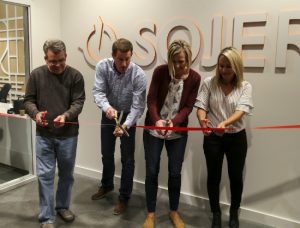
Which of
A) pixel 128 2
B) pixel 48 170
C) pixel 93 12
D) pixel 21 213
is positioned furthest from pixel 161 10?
pixel 21 213

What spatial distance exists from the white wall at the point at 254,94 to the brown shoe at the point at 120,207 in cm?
52

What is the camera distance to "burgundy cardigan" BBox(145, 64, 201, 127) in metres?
2.50

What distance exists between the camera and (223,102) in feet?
8.10

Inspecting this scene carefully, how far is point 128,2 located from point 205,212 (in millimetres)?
2191

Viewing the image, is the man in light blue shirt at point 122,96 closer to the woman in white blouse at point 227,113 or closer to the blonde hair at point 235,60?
the woman in white blouse at point 227,113

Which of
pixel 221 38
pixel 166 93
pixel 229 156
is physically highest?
pixel 221 38

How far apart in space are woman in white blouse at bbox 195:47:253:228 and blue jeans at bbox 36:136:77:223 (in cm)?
109

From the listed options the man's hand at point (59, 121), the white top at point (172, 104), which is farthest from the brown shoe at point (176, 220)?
the man's hand at point (59, 121)

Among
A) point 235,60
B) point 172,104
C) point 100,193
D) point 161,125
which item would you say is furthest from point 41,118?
point 235,60

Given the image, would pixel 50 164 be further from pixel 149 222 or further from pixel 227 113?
pixel 227 113

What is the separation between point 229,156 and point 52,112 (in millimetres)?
1404

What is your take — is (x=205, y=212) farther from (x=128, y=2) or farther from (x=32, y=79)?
(x=128, y=2)

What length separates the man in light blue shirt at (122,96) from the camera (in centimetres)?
269

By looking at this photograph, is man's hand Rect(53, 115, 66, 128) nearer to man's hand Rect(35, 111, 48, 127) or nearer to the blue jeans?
man's hand Rect(35, 111, 48, 127)
